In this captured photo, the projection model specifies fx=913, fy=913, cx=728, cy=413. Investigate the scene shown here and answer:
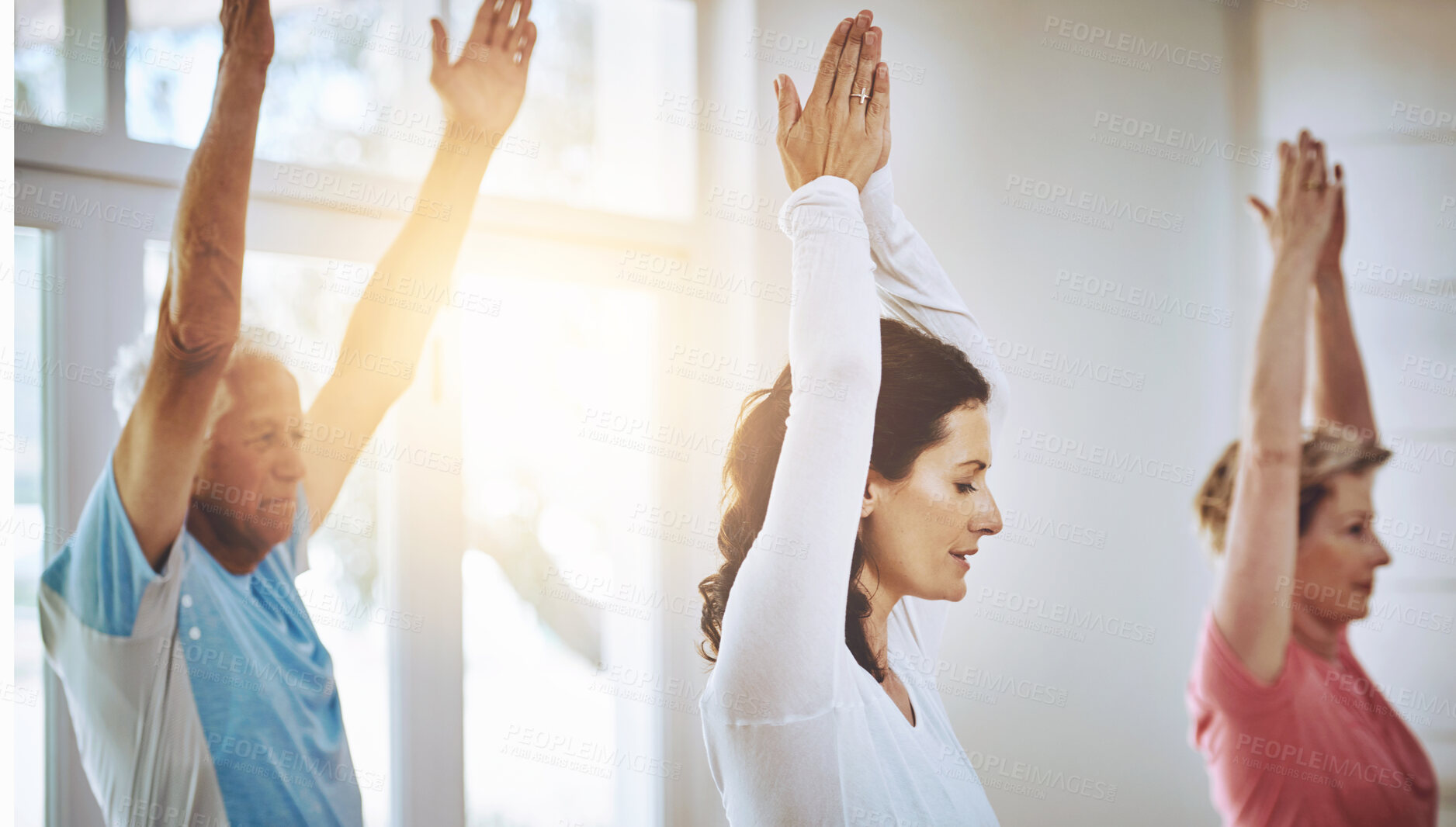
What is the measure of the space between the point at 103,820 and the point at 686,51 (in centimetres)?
154

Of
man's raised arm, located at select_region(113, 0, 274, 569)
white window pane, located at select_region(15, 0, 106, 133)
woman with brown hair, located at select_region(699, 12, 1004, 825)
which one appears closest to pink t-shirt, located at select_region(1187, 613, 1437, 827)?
woman with brown hair, located at select_region(699, 12, 1004, 825)

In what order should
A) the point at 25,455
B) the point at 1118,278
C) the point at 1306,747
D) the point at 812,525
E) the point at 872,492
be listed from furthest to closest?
the point at 1118,278, the point at 1306,747, the point at 872,492, the point at 25,455, the point at 812,525

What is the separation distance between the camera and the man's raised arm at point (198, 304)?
4.34ft

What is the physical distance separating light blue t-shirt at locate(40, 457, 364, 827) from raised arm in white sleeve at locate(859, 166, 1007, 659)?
996 mm

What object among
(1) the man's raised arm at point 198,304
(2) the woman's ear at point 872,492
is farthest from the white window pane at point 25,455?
(2) the woman's ear at point 872,492

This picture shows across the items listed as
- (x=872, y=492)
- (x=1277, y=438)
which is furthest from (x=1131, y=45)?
(x=872, y=492)

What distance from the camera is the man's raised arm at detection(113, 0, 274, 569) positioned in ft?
4.34

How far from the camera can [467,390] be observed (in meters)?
1.50

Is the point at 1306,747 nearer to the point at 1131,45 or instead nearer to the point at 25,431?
the point at 1131,45

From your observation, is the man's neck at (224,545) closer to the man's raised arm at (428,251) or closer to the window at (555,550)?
the man's raised arm at (428,251)

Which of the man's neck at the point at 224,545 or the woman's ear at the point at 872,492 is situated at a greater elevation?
the woman's ear at the point at 872,492

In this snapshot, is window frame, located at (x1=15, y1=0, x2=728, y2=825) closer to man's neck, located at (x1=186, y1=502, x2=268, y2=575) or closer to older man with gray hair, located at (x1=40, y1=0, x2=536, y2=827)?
older man with gray hair, located at (x1=40, y1=0, x2=536, y2=827)

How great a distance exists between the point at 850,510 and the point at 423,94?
0.97 m

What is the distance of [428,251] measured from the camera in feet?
4.80
